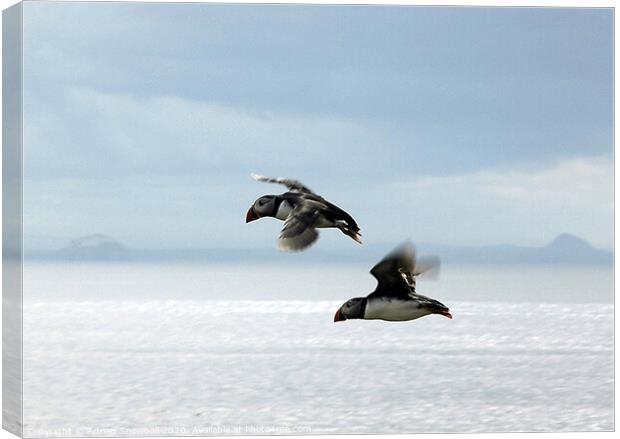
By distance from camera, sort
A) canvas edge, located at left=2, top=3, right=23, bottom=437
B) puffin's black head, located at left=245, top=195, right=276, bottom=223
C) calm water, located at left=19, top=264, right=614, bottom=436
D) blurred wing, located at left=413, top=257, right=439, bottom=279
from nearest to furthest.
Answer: canvas edge, located at left=2, top=3, right=23, bottom=437 < calm water, located at left=19, top=264, right=614, bottom=436 < puffin's black head, located at left=245, top=195, right=276, bottom=223 < blurred wing, located at left=413, top=257, right=439, bottom=279

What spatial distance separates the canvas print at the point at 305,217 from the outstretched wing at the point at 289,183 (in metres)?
0.02

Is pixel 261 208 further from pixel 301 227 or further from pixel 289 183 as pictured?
pixel 301 227

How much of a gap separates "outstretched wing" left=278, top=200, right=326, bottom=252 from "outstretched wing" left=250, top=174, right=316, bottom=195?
11 cm

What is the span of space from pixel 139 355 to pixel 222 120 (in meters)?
1.52

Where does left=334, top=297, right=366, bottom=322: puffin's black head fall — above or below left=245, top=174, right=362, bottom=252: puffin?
below

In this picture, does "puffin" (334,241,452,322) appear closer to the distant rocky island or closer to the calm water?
the calm water

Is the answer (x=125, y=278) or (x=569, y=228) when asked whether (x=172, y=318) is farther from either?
(x=569, y=228)

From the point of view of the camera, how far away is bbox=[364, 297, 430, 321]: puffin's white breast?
30.6ft

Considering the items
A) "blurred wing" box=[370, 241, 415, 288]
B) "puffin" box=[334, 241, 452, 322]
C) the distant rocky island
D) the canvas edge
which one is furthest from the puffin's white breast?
the canvas edge

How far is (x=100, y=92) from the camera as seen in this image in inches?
357

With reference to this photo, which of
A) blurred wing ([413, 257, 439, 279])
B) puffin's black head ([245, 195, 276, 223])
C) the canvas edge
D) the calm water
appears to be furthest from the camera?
blurred wing ([413, 257, 439, 279])

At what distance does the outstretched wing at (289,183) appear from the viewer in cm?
928

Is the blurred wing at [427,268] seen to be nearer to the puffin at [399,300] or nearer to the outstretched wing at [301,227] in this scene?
the puffin at [399,300]

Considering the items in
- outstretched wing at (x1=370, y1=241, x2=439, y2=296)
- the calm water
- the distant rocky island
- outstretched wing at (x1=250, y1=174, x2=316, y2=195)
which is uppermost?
outstretched wing at (x1=250, y1=174, x2=316, y2=195)
